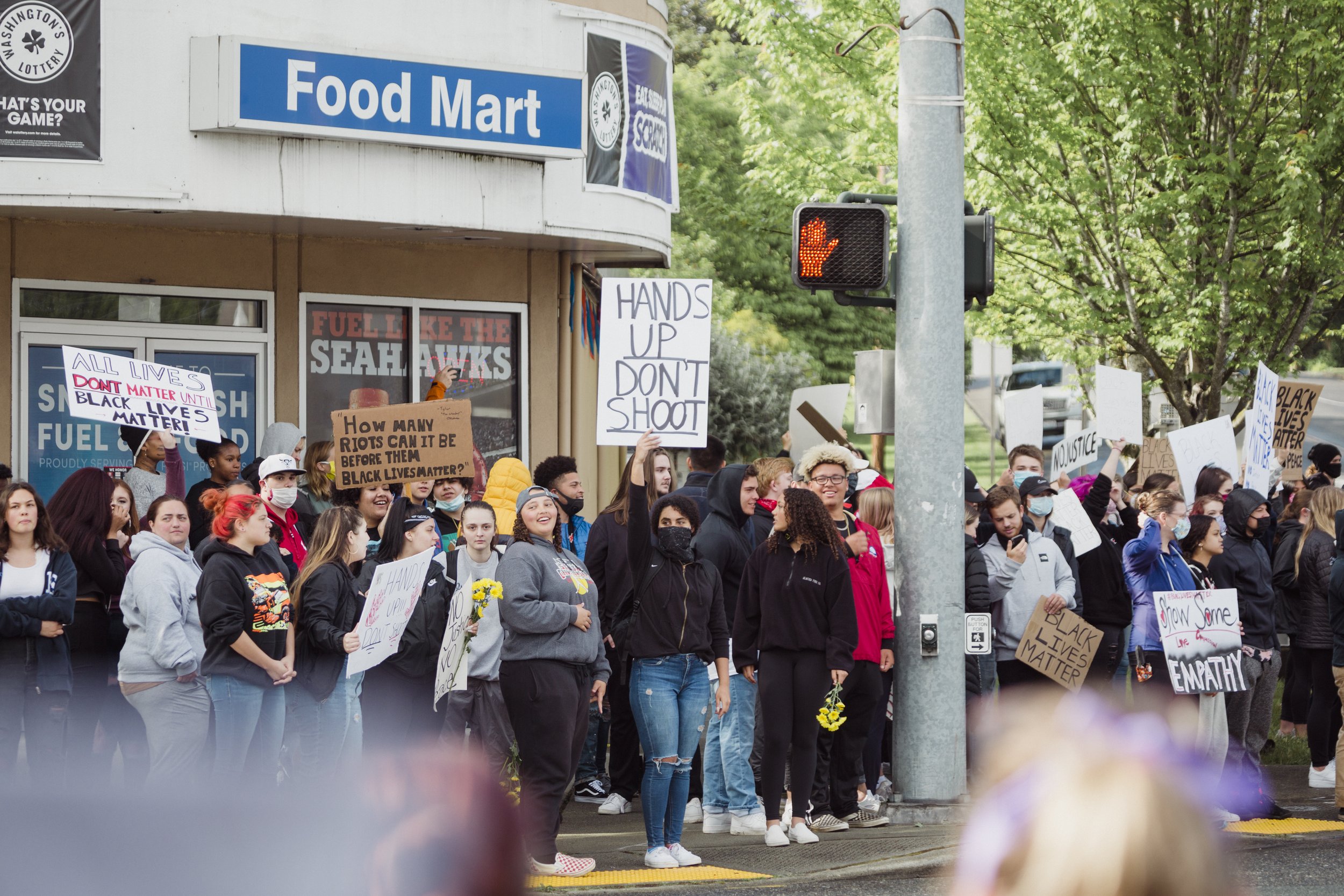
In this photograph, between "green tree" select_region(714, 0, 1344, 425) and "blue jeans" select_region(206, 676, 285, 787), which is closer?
"blue jeans" select_region(206, 676, 285, 787)

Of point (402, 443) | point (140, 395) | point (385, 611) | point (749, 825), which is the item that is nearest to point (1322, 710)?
point (749, 825)

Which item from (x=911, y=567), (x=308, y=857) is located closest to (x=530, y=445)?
(x=911, y=567)

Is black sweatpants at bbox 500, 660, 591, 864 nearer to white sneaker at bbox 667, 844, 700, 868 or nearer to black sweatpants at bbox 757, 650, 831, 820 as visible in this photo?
white sneaker at bbox 667, 844, 700, 868

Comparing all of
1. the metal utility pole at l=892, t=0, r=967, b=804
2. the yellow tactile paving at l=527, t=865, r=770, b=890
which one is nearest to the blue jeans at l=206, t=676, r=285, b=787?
the yellow tactile paving at l=527, t=865, r=770, b=890

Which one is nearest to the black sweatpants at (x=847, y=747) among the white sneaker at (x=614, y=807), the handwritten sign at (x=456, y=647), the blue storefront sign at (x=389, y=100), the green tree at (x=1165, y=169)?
the white sneaker at (x=614, y=807)

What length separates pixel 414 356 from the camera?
14.0m

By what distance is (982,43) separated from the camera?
18688 mm

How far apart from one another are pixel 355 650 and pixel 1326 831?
18.6ft

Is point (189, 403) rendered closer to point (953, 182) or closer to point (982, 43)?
point (953, 182)

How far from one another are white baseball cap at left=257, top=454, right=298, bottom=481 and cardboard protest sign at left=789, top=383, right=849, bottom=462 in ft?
21.9

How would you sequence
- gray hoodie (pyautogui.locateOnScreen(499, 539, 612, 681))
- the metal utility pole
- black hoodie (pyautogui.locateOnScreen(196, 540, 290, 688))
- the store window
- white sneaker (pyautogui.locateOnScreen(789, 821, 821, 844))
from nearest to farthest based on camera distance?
gray hoodie (pyautogui.locateOnScreen(499, 539, 612, 681)) < black hoodie (pyautogui.locateOnScreen(196, 540, 290, 688)) < white sneaker (pyautogui.locateOnScreen(789, 821, 821, 844)) < the metal utility pole < the store window

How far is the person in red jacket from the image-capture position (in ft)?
30.8

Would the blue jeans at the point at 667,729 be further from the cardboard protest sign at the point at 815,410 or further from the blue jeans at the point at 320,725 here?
the cardboard protest sign at the point at 815,410

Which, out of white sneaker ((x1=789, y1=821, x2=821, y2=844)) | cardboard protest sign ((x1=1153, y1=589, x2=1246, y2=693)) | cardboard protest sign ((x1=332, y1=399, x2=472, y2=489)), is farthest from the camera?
cardboard protest sign ((x1=332, y1=399, x2=472, y2=489))
